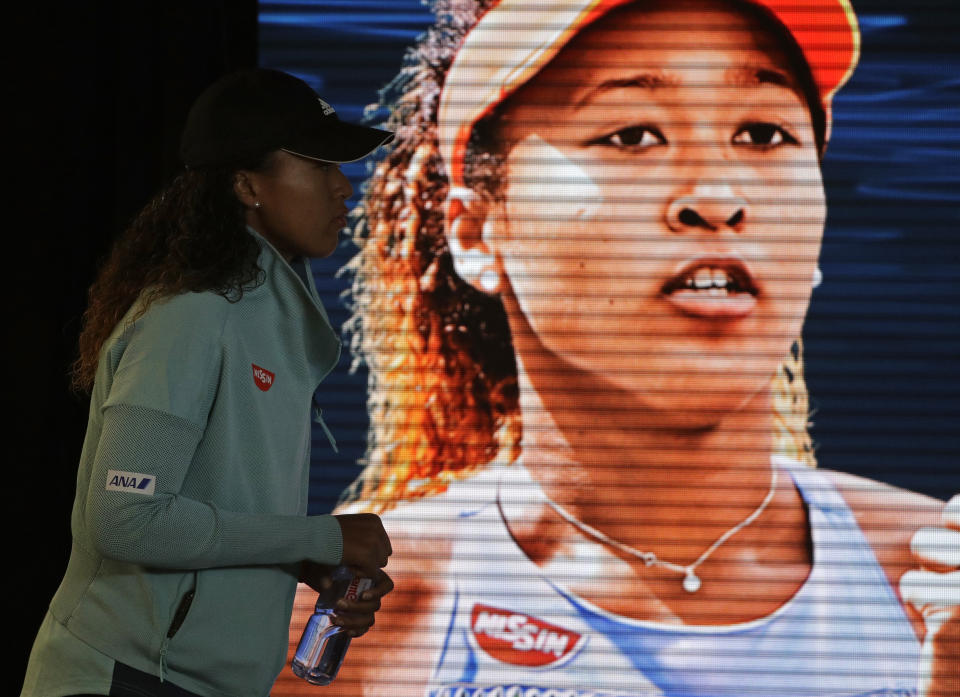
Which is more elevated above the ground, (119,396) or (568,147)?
(119,396)

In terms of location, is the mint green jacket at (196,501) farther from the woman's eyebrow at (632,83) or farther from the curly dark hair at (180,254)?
the woman's eyebrow at (632,83)

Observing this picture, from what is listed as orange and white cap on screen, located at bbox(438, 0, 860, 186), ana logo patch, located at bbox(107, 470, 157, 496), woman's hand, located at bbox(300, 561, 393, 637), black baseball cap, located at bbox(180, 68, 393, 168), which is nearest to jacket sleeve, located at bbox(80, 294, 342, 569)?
ana logo patch, located at bbox(107, 470, 157, 496)

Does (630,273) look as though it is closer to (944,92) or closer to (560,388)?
(560,388)

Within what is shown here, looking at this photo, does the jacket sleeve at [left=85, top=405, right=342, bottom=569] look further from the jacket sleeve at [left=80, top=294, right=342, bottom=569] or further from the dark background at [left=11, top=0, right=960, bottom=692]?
Result: the dark background at [left=11, top=0, right=960, bottom=692]

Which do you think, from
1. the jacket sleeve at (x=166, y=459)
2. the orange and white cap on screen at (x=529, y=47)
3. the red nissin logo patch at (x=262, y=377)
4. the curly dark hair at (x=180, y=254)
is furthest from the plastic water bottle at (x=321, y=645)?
the orange and white cap on screen at (x=529, y=47)

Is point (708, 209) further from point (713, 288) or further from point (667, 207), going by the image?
point (713, 288)

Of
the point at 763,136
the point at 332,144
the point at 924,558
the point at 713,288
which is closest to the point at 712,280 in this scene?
the point at 713,288

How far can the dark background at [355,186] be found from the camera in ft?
10.4

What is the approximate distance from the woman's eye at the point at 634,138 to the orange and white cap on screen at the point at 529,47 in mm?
340

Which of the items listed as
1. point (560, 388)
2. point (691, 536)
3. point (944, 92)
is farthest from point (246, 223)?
point (944, 92)

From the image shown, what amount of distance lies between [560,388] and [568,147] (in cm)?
82

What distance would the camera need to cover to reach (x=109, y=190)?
10.7ft

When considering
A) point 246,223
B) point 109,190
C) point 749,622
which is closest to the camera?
point 246,223

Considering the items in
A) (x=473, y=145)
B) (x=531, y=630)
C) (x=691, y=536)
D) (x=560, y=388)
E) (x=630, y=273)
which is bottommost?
(x=531, y=630)
